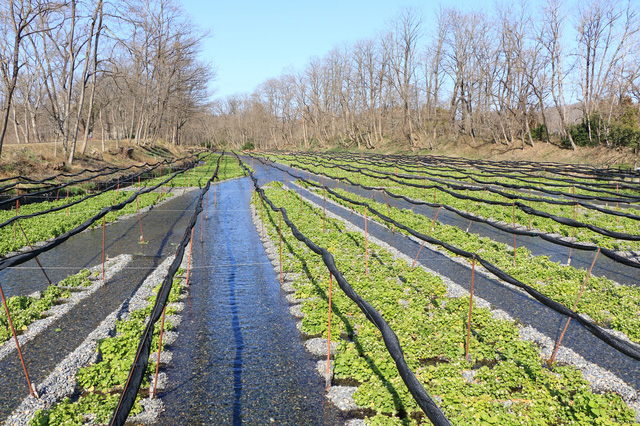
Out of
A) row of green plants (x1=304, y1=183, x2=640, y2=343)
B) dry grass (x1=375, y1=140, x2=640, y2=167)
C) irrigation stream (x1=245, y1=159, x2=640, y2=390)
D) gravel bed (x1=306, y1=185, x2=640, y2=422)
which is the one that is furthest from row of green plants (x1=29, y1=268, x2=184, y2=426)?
dry grass (x1=375, y1=140, x2=640, y2=167)

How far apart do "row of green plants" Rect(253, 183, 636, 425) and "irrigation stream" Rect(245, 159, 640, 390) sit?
2.49ft

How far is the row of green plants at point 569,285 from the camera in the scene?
7379 mm

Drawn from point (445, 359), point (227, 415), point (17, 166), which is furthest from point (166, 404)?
point (17, 166)

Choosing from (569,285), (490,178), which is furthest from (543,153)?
(569,285)

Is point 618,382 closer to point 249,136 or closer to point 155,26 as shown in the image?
point 155,26

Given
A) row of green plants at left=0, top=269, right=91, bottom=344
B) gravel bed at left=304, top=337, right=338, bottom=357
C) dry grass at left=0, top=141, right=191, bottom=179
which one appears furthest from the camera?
dry grass at left=0, top=141, right=191, bottom=179

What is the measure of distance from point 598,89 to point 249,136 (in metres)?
102

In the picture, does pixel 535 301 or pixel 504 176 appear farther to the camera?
pixel 504 176

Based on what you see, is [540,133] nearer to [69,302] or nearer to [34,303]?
[69,302]

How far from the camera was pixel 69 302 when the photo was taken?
28.2 feet

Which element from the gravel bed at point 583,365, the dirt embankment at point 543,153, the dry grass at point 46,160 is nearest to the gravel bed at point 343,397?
the gravel bed at point 583,365

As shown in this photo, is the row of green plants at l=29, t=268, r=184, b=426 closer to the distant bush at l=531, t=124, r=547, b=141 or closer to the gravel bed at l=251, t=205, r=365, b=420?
the gravel bed at l=251, t=205, r=365, b=420

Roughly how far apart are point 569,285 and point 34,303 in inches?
438

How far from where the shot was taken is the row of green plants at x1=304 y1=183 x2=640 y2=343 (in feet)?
24.2
